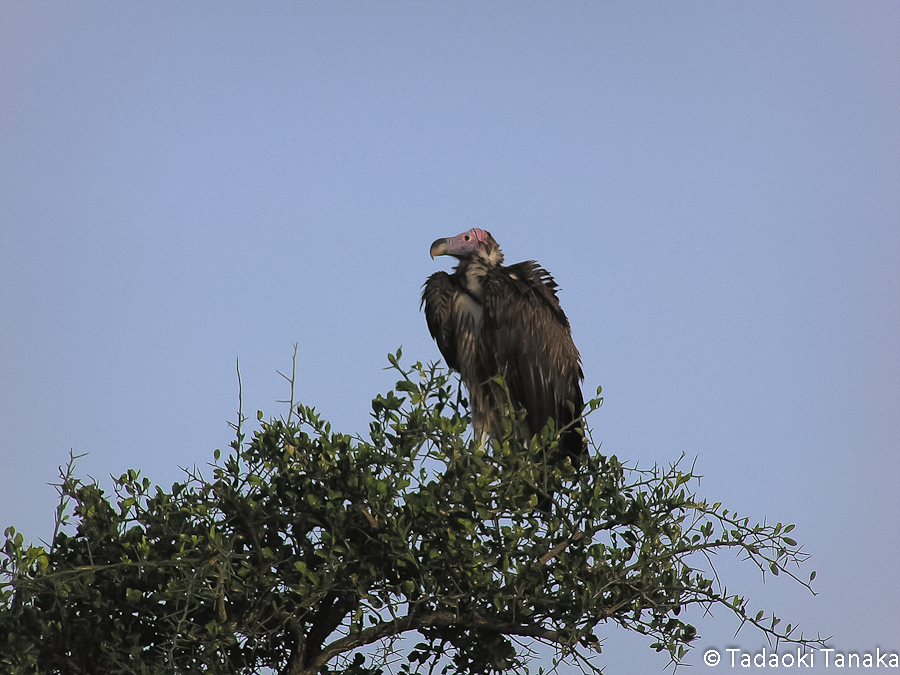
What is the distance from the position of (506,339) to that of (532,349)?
22cm

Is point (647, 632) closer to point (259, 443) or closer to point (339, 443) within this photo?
point (339, 443)

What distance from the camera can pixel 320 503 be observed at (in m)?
3.96

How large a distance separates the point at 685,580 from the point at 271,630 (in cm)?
189

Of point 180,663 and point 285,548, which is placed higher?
point 285,548

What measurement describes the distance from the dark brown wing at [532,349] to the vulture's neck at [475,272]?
12 cm

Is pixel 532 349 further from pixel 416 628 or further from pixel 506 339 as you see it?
pixel 416 628

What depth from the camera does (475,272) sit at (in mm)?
7688

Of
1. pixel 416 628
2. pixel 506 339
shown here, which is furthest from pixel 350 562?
pixel 506 339

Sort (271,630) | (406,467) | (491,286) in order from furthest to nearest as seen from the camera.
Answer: (491,286), (406,467), (271,630)

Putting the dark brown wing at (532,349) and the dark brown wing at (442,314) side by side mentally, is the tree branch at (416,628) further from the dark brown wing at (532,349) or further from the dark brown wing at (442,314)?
the dark brown wing at (442,314)

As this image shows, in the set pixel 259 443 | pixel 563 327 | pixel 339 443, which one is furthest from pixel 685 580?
pixel 563 327

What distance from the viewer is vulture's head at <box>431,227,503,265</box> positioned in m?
7.93

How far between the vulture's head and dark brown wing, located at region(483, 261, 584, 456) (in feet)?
1.87

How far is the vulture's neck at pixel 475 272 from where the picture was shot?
7.53 metres
